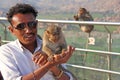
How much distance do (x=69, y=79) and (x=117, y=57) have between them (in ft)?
7.68

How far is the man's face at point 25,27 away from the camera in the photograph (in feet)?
8.50

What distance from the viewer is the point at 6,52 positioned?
2.59 m

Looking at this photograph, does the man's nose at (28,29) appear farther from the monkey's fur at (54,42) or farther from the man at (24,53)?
the monkey's fur at (54,42)

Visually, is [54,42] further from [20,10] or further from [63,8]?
[63,8]

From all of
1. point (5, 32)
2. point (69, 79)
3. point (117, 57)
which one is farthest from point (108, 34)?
point (69, 79)

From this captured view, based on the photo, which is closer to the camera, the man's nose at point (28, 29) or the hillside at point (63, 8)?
the man's nose at point (28, 29)

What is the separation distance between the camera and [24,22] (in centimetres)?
259

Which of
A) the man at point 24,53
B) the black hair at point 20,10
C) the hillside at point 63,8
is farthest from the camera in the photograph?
the hillside at point 63,8

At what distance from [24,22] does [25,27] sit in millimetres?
32

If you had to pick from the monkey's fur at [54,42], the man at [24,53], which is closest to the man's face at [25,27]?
the man at [24,53]

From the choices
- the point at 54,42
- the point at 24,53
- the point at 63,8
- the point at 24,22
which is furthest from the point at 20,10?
the point at 63,8

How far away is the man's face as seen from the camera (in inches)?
102

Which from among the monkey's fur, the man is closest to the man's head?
the man

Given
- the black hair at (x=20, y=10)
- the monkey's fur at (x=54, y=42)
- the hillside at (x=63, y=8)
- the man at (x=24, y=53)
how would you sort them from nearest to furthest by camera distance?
the man at (x=24, y=53)
the black hair at (x=20, y=10)
the monkey's fur at (x=54, y=42)
the hillside at (x=63, y=8)
